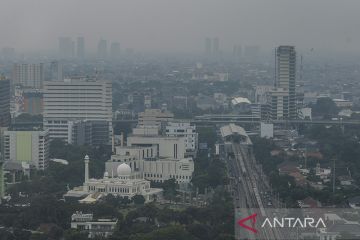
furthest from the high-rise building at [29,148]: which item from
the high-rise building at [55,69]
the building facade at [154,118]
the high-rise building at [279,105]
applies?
the high-rise building at [55,69]

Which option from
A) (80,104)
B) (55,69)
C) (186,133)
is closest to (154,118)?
(80,104)

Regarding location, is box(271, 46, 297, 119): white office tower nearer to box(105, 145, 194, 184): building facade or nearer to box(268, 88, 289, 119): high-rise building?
box(268, 88, 289, 119): high-rise building

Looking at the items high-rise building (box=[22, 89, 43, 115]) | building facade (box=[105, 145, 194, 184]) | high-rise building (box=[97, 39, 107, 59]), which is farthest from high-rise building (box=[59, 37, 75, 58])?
building facade (box=[105, 145, 194, 184])

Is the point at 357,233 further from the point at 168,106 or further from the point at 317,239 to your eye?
the point at 168,106

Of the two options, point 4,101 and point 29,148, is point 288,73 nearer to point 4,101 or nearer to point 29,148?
point 4,101

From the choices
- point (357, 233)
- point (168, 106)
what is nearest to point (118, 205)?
→ point (357, 233)
